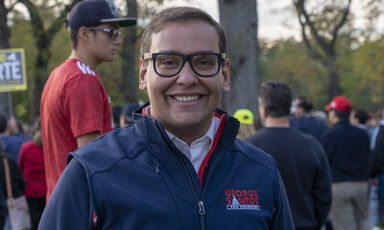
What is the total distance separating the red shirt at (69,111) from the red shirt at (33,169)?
14.2ft

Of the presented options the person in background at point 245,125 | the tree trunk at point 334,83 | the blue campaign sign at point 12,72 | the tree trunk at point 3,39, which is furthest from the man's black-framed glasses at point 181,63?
the tree trunk at point 334,83

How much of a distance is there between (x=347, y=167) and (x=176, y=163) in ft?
22.0

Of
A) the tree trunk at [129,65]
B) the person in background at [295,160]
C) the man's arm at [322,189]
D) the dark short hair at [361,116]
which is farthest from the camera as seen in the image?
the tree trunk at [129,65]

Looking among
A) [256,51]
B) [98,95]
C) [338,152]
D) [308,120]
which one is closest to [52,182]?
[98,95]

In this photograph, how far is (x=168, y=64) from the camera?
2.05m

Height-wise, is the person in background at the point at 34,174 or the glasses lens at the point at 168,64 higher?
the glasses lens at the point at 168,64

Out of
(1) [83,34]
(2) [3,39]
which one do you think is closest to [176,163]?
(1) [83,34]

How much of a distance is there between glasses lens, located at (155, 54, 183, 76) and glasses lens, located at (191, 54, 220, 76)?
6 centimetres

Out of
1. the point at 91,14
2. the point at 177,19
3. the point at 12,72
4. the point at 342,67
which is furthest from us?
the point at 342,67

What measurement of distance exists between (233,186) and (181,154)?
0.26 m

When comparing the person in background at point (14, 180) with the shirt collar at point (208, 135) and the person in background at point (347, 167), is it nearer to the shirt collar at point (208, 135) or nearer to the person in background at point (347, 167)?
the person in background at point (347, 167)

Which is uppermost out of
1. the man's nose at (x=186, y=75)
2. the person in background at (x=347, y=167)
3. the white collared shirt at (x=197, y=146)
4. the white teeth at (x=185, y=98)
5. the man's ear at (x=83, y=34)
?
the man's ear at (x=83, y=34)

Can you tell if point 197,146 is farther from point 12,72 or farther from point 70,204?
point 12,72

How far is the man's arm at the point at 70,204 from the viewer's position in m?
1.84
